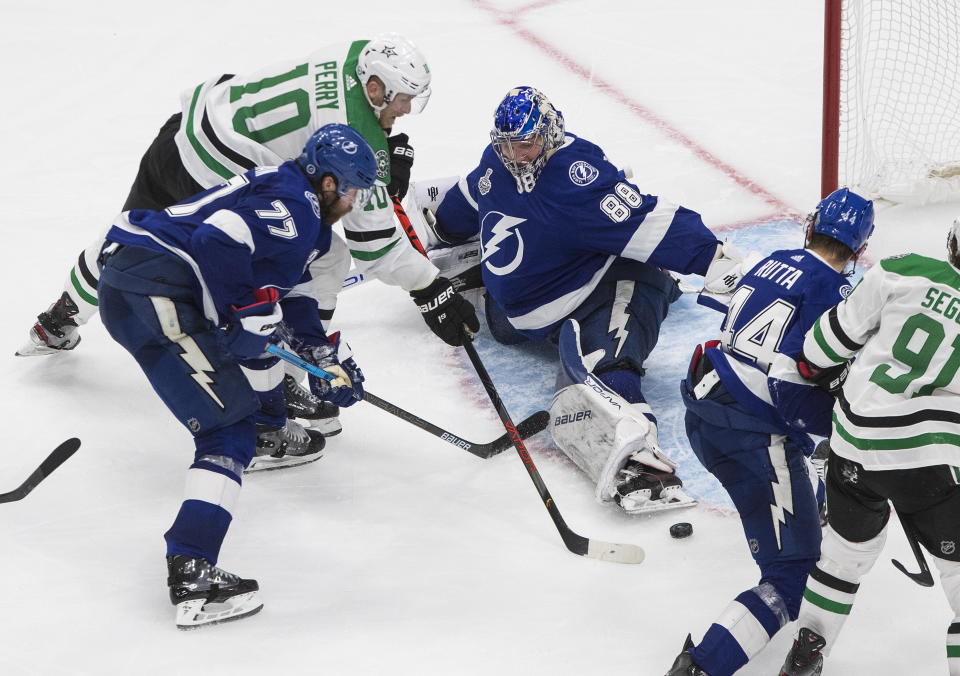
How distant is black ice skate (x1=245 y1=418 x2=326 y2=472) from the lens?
11.6ft

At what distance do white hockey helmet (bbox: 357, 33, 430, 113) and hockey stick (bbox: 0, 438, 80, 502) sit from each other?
128 centimetres

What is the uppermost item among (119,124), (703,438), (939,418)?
(939,418)

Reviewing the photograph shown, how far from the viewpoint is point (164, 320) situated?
9.89 ft

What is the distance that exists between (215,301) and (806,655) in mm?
1575

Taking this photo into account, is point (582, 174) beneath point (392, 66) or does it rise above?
beneath

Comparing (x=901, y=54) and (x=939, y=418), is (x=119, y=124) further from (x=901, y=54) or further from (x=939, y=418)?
(x=939, y=418)

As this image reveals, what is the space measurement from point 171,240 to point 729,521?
1.58 meters

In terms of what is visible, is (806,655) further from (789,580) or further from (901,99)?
(901,99)

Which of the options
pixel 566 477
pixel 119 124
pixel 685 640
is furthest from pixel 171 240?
pixel 119 124

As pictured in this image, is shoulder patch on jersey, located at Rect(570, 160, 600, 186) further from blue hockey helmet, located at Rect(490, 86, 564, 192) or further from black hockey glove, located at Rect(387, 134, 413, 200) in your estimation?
black hockey glove, located at Rect(387, 134, 413, 200)

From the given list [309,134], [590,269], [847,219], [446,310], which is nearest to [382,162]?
[309,134]

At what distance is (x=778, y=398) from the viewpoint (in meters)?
2.76

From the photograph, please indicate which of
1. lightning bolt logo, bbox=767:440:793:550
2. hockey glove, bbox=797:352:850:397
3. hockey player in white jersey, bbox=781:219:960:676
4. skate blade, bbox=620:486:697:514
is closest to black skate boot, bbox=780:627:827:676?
hockey player in white jersey, bbox=781:219:960:676

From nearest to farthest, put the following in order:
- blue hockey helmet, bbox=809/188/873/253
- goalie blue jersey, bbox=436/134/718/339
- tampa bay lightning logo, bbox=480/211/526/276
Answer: blue hockey helmet, bbox=809/188/873/253 → goalie blue jersey, bbox=436/134/718/339 → tampa bay lightning logo, bbox=480/211/526/276
